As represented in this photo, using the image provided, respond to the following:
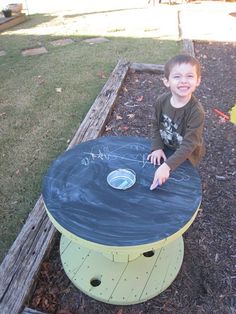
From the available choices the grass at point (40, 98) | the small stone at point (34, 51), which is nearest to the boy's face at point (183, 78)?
the grass at point (40, 98)

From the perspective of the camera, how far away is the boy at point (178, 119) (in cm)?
209


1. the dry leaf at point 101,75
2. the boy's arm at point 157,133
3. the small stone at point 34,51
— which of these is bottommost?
the dry leaf at point 101,75

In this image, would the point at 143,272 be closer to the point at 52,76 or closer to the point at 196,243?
the point at 196,243

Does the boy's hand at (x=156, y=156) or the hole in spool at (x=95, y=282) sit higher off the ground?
the boy's hand at (x=156, y=156)

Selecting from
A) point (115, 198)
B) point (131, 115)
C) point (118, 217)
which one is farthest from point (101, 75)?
point (118, 217)

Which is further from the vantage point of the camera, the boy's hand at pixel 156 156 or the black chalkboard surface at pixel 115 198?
the boy's hand at pixel 156 156

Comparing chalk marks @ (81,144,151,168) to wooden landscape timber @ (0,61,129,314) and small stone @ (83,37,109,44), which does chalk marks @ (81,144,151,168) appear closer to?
wooden landscape timber @ (0,61,129,314)

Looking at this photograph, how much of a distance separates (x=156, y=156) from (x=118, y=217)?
0.62m

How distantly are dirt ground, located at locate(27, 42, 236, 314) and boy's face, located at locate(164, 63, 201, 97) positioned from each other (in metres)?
1.16

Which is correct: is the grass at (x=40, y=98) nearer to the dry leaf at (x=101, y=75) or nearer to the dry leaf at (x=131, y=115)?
the dry leaf at (x=101, y=75)

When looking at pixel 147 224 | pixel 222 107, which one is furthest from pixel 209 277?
pixel 222 107

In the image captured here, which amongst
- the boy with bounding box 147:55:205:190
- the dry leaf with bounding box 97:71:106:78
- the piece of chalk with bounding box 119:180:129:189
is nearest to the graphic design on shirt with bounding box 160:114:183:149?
the boy with bounding box 147:55:205:190

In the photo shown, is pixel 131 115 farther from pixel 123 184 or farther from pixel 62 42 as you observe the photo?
pixel 62 42

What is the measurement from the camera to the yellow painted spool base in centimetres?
218
